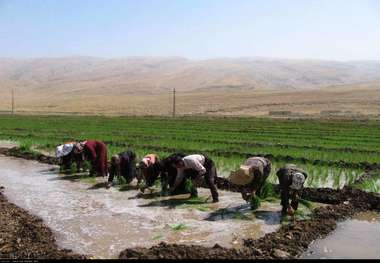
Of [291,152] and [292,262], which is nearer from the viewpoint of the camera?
[292,262]

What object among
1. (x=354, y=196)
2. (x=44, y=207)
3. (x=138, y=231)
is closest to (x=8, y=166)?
(x=44, y=207)

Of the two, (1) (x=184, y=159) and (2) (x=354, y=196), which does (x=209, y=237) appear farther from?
(2) (x=354, y=196)

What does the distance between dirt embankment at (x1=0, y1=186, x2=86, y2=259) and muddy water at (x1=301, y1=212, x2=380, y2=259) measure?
3.09 meters

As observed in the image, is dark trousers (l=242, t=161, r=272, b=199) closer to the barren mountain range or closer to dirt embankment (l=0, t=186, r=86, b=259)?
dirt embankment (l=0, t=186, r=86, b=259)

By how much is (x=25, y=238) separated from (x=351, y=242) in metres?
4.57

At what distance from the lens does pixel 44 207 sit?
9.20 m

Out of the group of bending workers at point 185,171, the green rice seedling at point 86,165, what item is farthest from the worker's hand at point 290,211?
the green rice seedling at point 86,165

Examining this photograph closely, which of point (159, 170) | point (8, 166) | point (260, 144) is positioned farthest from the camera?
point (260, 144)

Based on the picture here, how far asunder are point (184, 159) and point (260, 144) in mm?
10195

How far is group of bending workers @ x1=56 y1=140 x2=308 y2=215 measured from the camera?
324 inches

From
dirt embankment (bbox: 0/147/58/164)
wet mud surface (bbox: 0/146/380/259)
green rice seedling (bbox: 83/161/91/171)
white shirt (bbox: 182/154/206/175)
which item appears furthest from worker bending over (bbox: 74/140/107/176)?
Answer: wet mud surface (bbox: 0/146/380/259)

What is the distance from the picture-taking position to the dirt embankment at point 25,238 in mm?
6191

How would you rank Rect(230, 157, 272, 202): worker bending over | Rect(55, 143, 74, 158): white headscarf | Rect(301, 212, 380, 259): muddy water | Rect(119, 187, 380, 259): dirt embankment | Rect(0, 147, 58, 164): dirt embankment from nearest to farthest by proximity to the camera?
1. Rect(119, 187, 380, 259): dirt embankment
2. Rect(301, 212, 380, 259): muddy water
3. Rect(230, 157, 272, 202): worker bending over
4. Rect(55, 143, 74, 158): white headscarf
5. Rect(0, 147, 58, 164): dirt embankment

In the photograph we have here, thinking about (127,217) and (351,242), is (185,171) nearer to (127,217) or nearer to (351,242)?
(127,217)
